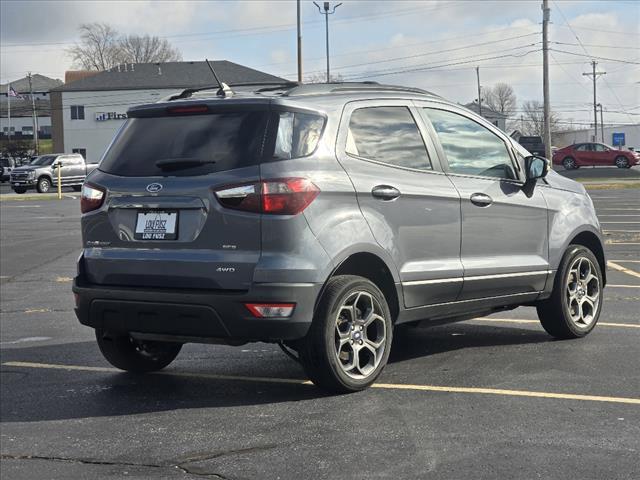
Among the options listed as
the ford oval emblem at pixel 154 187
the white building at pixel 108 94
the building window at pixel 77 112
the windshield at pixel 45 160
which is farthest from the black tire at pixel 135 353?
the building window at pixel 77 112

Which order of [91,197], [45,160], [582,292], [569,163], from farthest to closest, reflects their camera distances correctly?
1. [569,163]
2. [45,160]
3. [582,292]
4. [91,197]

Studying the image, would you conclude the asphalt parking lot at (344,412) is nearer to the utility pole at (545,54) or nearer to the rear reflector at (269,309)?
the rear reflector at (269,309)

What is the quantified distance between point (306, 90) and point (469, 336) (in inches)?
112

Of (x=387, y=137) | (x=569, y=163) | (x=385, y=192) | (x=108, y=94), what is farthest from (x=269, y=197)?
(x=108, y=94)

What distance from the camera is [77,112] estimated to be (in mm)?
91312

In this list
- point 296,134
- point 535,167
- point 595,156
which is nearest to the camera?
point 296,134

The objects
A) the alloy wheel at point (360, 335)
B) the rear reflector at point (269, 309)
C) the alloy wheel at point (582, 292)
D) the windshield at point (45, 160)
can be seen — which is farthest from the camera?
the windshield at point (45, 160)

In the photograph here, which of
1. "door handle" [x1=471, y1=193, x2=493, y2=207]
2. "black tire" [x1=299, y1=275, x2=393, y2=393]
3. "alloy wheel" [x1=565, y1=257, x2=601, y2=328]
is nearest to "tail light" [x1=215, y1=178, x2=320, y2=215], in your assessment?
"black tire" [x1=299, y1=275, x2=393, y2=393]

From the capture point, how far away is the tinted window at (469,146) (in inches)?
262

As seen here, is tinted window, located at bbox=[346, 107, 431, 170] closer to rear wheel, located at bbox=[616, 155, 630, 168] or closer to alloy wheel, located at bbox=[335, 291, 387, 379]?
alloy wheel, located at bbox=[335, 291, 387, 379]

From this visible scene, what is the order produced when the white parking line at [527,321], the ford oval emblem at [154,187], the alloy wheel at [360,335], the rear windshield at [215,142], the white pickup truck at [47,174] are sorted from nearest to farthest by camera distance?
the rear windshield at [215,142], the ford oval emblem at [154,187], the alloy wheel at [360,335], the white parking line at [527,321], the white pickup truck at [47,174]

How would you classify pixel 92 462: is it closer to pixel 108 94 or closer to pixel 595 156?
pixel 595 156

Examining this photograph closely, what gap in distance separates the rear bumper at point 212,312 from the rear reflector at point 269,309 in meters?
0.02

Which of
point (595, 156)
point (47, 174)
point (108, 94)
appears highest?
point (108, 94)
